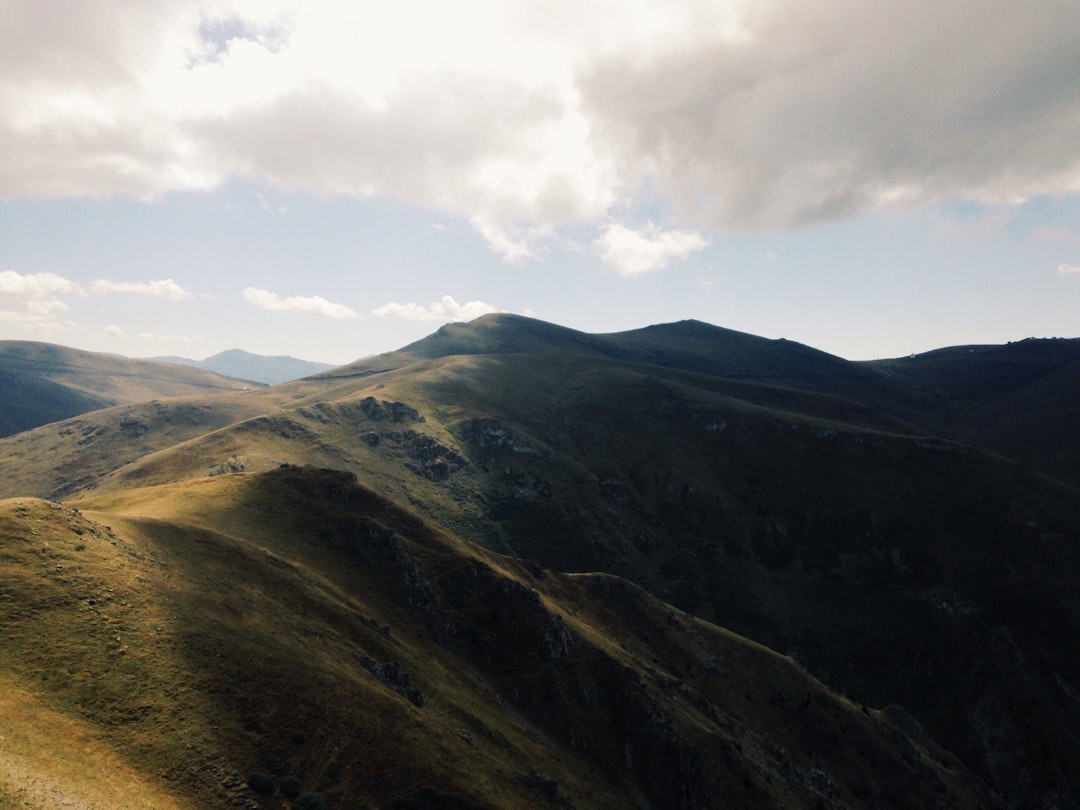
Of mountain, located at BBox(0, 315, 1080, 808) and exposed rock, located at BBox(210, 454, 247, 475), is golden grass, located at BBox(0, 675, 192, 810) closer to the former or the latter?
mountain, located at BBox(0, 315, 1080, 808)

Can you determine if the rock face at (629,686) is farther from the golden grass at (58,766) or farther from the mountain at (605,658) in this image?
the golden grass at (58,766)

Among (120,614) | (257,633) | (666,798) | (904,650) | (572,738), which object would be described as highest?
(120,614)

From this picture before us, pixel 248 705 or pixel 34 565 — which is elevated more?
pixel 34 565

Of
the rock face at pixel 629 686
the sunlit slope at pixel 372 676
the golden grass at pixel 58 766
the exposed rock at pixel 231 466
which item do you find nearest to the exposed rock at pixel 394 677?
the rock face at pixel 629 686

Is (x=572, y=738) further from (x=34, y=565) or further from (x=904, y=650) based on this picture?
(x=904, y=650)

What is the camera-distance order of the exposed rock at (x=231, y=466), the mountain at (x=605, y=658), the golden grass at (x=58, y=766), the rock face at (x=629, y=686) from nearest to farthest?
1. the golden grass at (x=58, y=766)
2. the mountain at (x=605, y=658)
3. the rock face at (x=629, y=686)
4. the exposed rock at (x=231, y=466)

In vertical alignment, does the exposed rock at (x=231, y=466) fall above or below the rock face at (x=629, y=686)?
above

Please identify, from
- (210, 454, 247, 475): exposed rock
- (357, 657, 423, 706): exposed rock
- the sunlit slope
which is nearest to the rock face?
(357, 657, 423, 706): exposed rock

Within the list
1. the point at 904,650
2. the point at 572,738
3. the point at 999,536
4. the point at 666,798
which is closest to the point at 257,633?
the point at 572,738

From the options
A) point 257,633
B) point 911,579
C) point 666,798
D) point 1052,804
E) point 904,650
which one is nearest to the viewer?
point 257,633
